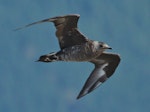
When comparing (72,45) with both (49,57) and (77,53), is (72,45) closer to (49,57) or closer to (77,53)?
(77,53)

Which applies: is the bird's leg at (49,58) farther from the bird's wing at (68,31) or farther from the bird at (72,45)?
the bird's wing at (68,31)

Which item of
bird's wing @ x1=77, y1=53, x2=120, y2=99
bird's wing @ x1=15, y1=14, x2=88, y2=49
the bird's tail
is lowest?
bird's wing @ x1=77, y1=53, x2=120, y2=99

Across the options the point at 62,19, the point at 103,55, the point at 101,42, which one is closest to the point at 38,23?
the point at 62,19

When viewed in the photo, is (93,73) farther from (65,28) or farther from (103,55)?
(65,28)

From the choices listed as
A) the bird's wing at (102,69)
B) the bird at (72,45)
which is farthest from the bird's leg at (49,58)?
the bird's wing at (102,69)

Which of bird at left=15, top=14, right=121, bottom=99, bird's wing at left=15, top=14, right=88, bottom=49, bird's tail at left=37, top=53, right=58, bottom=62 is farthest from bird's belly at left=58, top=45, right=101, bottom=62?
bird's wing at left=15, top=14, right=88, bottom=49

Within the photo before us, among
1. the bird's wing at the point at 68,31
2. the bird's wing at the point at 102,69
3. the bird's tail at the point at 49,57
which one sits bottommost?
the bird's wing at the point at 102,69

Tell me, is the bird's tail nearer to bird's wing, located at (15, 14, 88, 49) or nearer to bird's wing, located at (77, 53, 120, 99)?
bird's wing, located at (15, 14, 88, 49)
